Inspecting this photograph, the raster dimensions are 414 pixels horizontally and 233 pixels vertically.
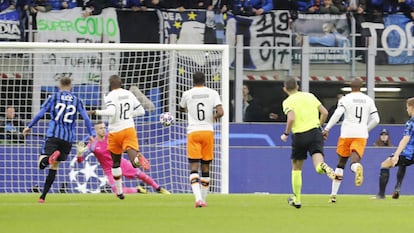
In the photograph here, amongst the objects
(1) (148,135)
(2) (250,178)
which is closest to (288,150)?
(2) (250,178)

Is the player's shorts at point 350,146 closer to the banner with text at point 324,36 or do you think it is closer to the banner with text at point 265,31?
the banner with text at point 324,36

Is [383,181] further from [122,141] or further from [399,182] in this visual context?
[122,141]

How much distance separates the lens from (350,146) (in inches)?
739

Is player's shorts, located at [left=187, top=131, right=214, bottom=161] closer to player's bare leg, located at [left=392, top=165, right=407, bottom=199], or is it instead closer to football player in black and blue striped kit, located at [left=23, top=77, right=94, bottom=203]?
football player in black and blue striped kit, located at [left=23, top=77, right=94, bottom=203]

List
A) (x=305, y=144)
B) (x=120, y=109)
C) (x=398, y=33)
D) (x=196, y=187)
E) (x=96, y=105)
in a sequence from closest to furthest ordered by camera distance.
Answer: (x=196, y=187)
(x=305, y=144)
(x=120, y=109)
(x=96, y=105)
(x=398, y=33)

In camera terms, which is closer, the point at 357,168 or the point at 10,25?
the point at 357,168

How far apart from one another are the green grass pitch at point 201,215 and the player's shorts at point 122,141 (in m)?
0.84

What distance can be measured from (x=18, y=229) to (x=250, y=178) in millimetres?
11981

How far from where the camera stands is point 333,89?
26.4 meters

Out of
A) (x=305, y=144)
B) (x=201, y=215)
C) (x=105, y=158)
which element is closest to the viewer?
(x=201, y=215)

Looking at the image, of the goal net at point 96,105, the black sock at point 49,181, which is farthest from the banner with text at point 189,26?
the black sock at point 49,181

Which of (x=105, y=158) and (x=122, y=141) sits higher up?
(x=122, y=141)

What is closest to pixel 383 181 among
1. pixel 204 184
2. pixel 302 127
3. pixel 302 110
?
pixel 302 127

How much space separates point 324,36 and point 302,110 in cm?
1089
